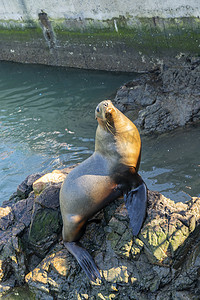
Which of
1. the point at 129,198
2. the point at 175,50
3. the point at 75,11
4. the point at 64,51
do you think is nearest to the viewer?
the point at 129,198

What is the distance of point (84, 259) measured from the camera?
12.9 ft

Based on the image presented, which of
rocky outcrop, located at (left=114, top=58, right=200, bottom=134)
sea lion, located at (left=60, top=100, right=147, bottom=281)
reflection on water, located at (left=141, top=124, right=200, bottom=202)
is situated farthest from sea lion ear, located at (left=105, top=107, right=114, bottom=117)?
rocky outcrop, located at (left=114, top=58, right=200, bottom=134)

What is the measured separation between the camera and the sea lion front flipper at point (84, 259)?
3.82 m

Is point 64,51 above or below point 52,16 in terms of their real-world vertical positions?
below

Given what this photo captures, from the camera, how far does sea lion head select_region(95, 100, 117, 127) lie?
421cm

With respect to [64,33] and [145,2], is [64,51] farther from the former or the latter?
[145,2]

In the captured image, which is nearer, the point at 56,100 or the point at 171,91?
the point at 171,91

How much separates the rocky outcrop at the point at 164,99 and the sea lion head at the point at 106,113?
316 cm

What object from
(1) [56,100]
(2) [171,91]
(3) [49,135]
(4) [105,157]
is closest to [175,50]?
(2) [171,91]

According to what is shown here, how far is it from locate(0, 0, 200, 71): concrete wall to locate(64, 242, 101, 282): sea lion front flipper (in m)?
7.30

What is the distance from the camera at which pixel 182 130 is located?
23.6 feet

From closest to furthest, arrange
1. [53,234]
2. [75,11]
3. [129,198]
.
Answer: [129,198], [53,234], [75,11]

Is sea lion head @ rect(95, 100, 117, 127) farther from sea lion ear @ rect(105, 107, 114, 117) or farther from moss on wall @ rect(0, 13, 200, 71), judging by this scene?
moss on wall @ rect(0, 13, 200, 71)

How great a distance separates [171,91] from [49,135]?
3001 millimetres
